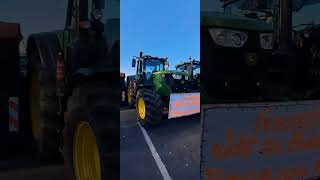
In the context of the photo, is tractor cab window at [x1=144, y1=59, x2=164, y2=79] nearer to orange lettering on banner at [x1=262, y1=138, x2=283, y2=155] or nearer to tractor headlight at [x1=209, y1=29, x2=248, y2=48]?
tractor headlight at [x1=209, y1=29, x2=248, y2=48]

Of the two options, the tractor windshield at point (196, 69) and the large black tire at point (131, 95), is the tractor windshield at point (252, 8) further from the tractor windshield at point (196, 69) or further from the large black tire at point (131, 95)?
the large black tire at point (131, 95)

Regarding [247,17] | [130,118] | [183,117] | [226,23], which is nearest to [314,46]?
[247,17]

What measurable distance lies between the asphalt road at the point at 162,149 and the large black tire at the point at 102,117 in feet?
0.17

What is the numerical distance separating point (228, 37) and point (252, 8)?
424 millimetres

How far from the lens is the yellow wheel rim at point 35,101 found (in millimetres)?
3217

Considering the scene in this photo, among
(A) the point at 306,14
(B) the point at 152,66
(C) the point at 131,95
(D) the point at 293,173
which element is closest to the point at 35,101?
(C) the point at 131,95

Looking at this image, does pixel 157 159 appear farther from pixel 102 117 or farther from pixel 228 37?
pixel 228 37

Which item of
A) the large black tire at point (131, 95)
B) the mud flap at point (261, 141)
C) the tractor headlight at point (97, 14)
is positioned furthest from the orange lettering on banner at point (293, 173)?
the tractor headlight at point (97, 14)

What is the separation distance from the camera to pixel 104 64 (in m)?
3.04

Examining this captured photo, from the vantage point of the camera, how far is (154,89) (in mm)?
3072

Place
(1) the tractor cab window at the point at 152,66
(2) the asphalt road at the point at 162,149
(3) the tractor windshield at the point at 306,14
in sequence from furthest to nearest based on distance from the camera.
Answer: (3) the tractor windshield at the point at 306,14 < (2) the asphalt road at the point at 162,149 < (1) the tractor cab window at the point at 152,66

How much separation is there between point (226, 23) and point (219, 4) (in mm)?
133

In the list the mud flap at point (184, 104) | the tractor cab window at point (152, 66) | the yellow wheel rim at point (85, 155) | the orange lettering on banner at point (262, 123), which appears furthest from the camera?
the orange lettering on banner at point (262, 123)

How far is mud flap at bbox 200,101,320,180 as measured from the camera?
126 inches
